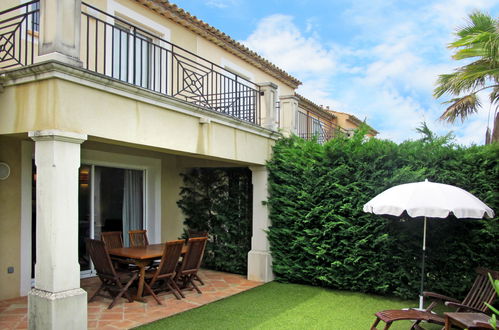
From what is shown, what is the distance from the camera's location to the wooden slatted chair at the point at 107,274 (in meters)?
6.97

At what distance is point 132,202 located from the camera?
10406 mm

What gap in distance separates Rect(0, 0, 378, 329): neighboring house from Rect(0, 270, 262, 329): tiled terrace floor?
0.64 m

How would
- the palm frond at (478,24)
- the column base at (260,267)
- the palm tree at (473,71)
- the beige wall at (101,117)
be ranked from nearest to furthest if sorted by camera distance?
the beige wall at (101,117)
the palm tree at (473,71)
the column base at (260,267)
the palm frond at (478,24)

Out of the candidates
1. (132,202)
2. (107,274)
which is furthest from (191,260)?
(132,202)

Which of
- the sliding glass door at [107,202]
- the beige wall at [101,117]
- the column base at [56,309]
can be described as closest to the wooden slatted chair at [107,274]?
the column base at [56,309]

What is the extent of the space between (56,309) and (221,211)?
6.07 meters

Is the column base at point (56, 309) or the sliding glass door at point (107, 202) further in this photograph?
the sliding glass door at point (107, 202)

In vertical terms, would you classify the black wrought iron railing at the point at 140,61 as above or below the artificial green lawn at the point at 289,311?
above

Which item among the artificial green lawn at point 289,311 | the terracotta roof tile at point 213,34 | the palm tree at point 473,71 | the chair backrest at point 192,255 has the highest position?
the terracotta roof tile at point 213,34

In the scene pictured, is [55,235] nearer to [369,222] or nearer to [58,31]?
[58,31]

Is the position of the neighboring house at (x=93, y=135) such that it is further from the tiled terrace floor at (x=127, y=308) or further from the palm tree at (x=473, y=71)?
the palm tree at (x=473, y=71)

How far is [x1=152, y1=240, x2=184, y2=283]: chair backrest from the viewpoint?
7.25 metres

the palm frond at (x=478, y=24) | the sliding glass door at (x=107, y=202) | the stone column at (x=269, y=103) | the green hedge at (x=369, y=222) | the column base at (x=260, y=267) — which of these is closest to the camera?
the green hedge at (x=369, y=222)

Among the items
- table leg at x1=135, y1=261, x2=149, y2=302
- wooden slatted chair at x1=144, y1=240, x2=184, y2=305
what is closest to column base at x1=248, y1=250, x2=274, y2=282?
wooden slatted chair at x1=144, y1=240, x2=184, y2=305
